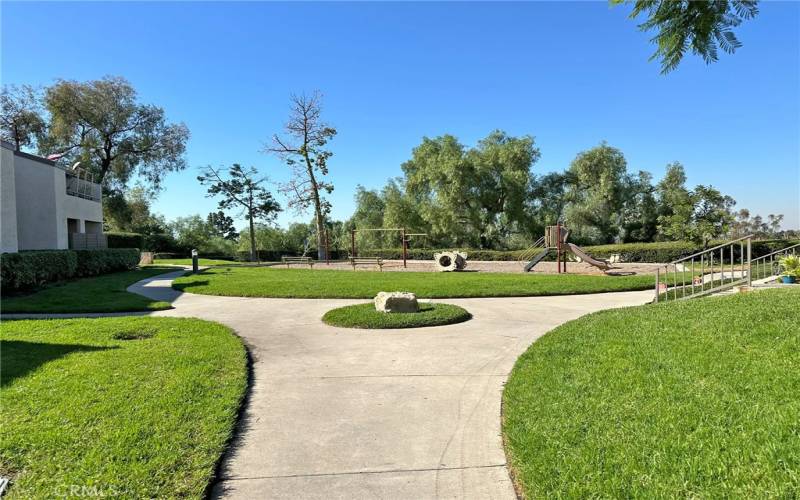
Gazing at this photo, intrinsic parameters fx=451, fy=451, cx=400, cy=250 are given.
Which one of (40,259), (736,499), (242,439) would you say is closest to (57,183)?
(40,259)

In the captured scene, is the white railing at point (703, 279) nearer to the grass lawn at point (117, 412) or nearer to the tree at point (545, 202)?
the grass lawn at point (117, 412)

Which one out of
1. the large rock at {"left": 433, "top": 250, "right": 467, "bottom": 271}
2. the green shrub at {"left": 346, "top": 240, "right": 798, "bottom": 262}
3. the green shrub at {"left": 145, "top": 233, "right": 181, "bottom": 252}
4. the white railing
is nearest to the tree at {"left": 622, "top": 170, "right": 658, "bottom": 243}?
the green shrub at {"left": 346, "top": 240, "right": 798, "bottom": 262}

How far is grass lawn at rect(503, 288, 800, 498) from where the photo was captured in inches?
87.7

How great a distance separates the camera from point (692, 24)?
3.26 m

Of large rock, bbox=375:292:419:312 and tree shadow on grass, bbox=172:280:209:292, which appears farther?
tree shadow on grass, bbox=172:280:209:292

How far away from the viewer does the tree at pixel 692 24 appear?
3.16 m

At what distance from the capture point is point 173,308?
955 centimetres

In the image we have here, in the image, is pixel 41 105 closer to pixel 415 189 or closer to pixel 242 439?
pixel 415 189

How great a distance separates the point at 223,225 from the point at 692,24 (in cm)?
5589

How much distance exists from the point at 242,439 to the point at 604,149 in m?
37.0

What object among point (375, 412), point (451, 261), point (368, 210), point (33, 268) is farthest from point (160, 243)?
point (375, 412)

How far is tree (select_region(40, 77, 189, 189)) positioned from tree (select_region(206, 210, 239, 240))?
1475 centimetres

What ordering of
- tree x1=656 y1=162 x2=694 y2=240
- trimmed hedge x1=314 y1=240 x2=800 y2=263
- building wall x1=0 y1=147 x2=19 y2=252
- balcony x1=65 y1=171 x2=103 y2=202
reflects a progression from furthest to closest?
tree x1=656 y1=162 x2=694 y2=240
trimmed hedge x1=314 y1=240 x2=800 y2=263
balcony x1=65 y1=171 x2=103 y2=202
building wall x1=0 y1=147 x2=19 y2=252

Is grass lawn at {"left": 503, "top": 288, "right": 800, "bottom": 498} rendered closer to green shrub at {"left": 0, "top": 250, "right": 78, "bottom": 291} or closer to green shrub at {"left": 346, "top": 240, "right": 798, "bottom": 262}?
green shrub at {"left": 0, "top": 250, "right": 78, "bottom": 291}
